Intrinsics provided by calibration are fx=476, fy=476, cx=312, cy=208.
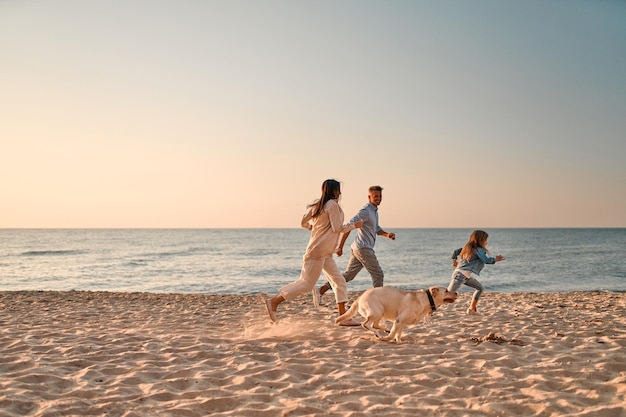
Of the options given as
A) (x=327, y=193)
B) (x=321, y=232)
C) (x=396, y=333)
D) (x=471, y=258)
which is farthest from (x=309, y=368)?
(x=471, y=258)

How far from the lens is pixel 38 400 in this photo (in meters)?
3.85

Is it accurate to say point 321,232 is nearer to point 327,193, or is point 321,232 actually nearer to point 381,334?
point 327,193

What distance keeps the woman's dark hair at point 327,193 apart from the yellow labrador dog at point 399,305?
1.37m

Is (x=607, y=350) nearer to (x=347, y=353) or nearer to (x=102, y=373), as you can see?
(x=347, y=353)

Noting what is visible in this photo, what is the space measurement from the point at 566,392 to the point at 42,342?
19.0ft

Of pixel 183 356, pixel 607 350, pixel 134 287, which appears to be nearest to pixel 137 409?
pixel 183 356

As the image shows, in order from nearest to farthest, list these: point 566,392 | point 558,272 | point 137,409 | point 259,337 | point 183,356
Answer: point 137,409
point 566,392
point 183,356
point 259,337
point 558,272

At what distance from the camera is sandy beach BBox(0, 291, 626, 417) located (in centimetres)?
376

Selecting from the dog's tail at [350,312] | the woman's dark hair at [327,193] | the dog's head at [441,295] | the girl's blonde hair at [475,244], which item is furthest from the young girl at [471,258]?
the woman's dark hair at [327,193]

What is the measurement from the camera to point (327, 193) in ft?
21.3

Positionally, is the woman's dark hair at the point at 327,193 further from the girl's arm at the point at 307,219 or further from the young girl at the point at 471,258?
the young girl at the point at 471,258

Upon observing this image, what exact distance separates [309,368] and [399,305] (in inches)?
60.9

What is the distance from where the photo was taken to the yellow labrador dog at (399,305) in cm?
572

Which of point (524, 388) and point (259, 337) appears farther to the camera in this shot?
point (259, 337)
